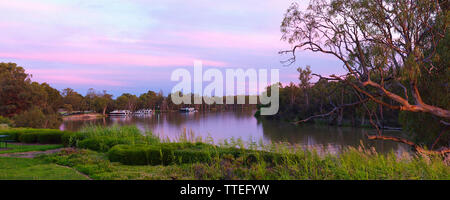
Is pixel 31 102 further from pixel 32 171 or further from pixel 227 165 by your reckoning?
pixel 227 165

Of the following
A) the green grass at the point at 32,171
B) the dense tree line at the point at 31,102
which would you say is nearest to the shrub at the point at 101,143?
the green grass at the point at 32,171

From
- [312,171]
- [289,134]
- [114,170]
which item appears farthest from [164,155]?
[289,134]

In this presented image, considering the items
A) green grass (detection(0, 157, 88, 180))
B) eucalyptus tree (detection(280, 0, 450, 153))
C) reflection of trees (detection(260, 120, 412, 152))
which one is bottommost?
reflection of trees (detection(260, 120, 412, 152))

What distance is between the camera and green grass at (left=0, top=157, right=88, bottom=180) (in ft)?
21.9

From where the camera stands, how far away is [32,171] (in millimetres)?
7379

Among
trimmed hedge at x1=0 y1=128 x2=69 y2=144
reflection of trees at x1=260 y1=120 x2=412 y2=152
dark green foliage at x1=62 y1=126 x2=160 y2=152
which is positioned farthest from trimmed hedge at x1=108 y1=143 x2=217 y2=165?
reflection of trees at x1=260 y1=120 x2=412 y2=152

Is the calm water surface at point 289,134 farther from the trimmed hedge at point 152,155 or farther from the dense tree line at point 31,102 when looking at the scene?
the dense tree line at point 31,102

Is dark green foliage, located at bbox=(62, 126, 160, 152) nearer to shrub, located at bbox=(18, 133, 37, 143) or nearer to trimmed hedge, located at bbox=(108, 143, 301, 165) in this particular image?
shrub, located at bbox=(18, 133, 37, 143)

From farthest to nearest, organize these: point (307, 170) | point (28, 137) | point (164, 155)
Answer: point (28, 137)
point (164, 155)
point (307, 170)

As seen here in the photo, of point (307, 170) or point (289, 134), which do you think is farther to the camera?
point (289, 134)
